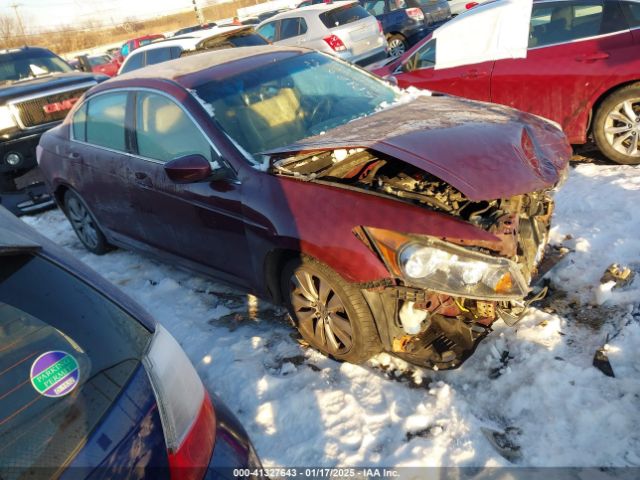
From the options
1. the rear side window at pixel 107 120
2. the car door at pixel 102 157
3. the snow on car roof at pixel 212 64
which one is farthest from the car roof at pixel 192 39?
the snow on car roof at pixel 212 64

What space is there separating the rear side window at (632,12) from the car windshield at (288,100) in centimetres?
255

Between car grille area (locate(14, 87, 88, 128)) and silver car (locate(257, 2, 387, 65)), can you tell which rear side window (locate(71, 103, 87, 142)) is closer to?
car grille area (locate(14, 87, 88, 128))

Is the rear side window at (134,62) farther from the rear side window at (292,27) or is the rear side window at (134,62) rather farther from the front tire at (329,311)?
the front tire at (329,311)

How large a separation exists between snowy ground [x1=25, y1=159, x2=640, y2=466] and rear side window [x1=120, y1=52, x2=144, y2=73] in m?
7.71

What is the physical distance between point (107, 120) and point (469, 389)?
11.5 feet

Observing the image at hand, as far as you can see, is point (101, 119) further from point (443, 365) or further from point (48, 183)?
point (443, 365)

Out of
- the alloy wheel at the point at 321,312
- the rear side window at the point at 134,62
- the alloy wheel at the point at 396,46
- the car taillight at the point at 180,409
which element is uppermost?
the rear side window at the point at 134,62

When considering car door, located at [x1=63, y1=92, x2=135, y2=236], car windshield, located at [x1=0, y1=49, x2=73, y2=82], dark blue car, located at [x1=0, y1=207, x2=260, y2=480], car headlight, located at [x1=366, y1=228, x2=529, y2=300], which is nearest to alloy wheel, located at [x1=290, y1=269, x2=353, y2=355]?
car headlight, located at [x1=366, y1=228, x2=529, y2=300]

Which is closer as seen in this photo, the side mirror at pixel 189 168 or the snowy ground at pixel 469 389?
the snowy ground at pixel 469 389

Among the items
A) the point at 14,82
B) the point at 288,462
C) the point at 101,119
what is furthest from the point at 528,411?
the point at 14,82

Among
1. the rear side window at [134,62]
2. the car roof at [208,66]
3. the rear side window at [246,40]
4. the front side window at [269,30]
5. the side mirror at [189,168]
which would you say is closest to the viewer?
the side mirror at [189,168]

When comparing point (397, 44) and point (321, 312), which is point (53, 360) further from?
point (397, 44)

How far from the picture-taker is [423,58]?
6.10 metres

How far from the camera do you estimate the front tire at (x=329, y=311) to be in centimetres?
282
